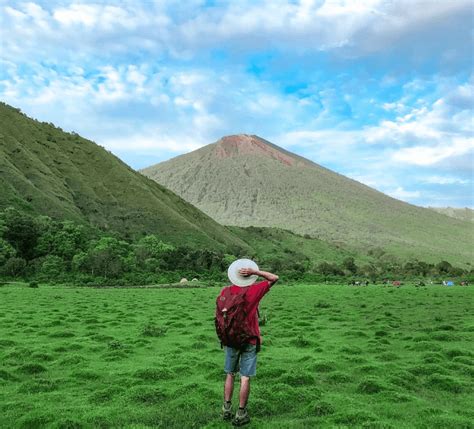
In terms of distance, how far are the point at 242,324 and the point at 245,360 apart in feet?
2.48

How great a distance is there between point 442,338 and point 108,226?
9199 cm

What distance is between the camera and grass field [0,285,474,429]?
30.8 ft

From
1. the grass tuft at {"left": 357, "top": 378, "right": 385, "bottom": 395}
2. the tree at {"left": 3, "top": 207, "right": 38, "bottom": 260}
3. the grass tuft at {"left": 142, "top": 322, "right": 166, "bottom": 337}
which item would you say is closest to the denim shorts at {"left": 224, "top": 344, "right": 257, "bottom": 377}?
the grass tuft at {"left": 357, "top": 378, "right": 385, "bottom": 395}

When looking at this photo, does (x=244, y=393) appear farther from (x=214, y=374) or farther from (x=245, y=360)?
(x=214, y=374)

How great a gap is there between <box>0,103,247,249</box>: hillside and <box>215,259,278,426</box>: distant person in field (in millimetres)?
83132

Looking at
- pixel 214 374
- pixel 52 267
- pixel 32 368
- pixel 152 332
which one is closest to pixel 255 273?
pixel 214 374

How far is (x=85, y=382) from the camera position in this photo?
1238 cm

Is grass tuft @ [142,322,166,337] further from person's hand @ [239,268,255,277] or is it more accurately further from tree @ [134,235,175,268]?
tree @ [134,235,175,268]

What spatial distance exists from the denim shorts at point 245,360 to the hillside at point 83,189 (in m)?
83.1

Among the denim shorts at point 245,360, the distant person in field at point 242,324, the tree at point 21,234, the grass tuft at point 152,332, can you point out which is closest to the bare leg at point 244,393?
the distant person in field at point 242,324

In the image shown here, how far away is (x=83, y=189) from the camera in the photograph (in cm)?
11600

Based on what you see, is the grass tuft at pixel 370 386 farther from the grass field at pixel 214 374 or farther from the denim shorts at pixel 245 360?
the denim shorts at pixel 245 360

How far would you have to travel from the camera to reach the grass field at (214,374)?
30.8 ft

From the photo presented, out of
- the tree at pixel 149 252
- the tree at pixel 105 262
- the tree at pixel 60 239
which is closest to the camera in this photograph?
the tree at pixel 105 262
